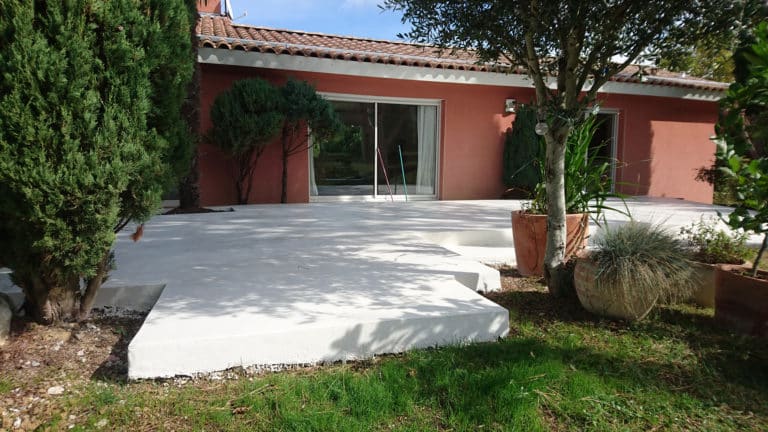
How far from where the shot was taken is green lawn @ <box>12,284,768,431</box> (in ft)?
6.78

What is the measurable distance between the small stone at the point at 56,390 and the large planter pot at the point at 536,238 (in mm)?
3428

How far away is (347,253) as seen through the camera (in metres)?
4.46

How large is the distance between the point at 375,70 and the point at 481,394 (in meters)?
7.37

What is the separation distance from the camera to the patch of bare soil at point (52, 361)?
2102mm

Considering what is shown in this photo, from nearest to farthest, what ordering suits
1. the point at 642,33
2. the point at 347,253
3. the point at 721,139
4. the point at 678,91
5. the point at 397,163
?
the point at 721,139
the point at 642,33
the point at 347,253
the point at 397,163
the point at 678,91

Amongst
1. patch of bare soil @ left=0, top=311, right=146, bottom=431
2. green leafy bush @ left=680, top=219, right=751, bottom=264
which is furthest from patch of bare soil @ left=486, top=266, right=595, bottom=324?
patch of bare soil @ left=0, top=311, right=146, bottom=431

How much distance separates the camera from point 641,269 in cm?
307

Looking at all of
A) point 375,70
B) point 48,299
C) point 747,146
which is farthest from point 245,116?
point 747,146

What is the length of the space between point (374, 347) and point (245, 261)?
6.11 ft

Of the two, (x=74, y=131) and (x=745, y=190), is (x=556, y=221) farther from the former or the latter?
(x=74, y=131)

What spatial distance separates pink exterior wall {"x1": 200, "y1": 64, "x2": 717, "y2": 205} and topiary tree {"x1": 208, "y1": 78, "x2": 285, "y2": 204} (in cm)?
54

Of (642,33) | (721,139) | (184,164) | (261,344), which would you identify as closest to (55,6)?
(184,164)

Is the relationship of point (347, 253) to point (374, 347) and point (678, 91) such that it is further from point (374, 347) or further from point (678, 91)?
point (678, 91)

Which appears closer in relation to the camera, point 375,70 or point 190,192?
point 190,192
